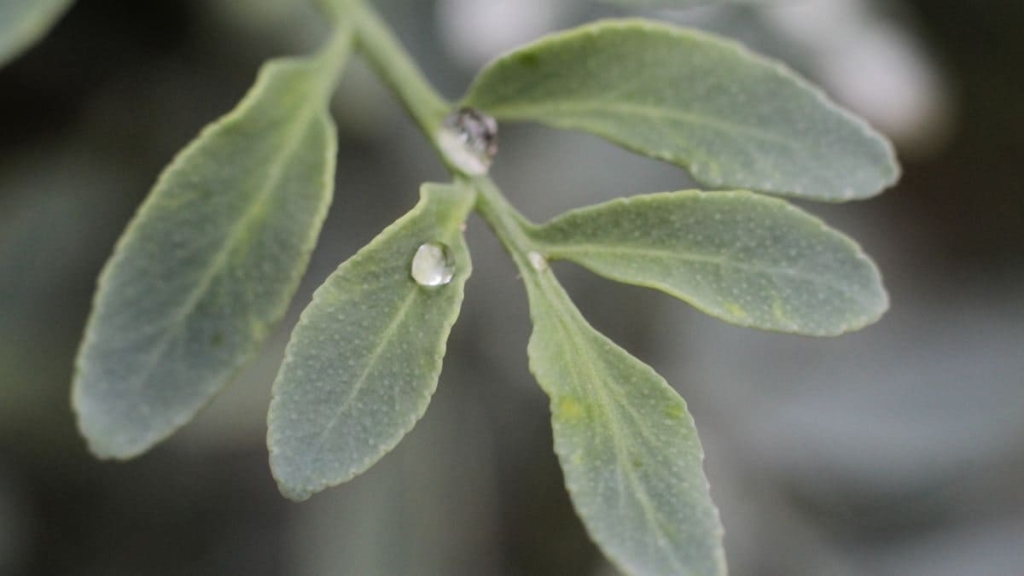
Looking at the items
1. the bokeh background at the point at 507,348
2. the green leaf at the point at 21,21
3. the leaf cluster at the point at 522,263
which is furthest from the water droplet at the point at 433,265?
the bokeh background at the point at 507,348

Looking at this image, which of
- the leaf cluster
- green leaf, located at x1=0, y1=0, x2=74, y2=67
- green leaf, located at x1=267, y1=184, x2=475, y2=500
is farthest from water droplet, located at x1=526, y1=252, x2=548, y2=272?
green leaf, located at x1=0, y1=0, x2=74, y2=67

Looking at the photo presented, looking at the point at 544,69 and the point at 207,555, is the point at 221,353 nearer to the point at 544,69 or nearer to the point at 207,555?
the point at 544,69

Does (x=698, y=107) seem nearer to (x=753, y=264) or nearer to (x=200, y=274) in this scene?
(x=753, y=264)

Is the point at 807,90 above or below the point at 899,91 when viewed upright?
below

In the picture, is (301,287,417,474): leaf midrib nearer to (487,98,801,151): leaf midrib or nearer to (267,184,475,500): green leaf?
(267,184,475,500): green leaf

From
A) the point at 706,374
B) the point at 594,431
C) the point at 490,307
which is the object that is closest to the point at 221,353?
the point at 594,431

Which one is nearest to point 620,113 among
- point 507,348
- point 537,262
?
point 537,262
